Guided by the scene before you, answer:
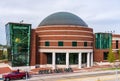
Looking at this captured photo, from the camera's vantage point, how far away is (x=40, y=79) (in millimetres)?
40750

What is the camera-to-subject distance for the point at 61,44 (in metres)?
59.4

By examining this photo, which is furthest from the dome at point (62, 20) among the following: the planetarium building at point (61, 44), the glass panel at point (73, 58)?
the glass panel at point (73, 58)

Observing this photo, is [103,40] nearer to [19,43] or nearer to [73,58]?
[73,58]

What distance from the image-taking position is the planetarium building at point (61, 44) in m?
59.1

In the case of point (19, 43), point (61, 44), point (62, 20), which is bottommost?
A: point (61, 44)

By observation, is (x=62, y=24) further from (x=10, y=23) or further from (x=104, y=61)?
(x=104, y=61)

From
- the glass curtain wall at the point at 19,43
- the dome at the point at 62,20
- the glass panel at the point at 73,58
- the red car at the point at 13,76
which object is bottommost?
the red car at the point at 13,76

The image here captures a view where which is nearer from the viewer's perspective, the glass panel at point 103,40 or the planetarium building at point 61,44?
the planetarium building at point 61,44

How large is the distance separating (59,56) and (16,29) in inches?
604

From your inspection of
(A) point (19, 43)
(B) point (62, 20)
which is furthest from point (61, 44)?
(A) point (19, 43)

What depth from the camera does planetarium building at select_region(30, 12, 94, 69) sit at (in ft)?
194

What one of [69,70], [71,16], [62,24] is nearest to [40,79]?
[69,70]

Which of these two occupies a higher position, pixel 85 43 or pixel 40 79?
pixel 85 43

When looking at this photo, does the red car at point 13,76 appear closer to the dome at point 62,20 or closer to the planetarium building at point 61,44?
the planetarium building at point 61,44
